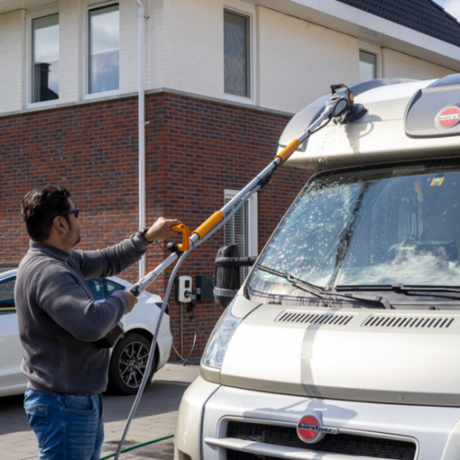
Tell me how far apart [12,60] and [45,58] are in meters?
0.74

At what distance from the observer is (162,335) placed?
9.74 m

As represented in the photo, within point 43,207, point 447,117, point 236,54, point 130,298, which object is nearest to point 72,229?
point 43,207

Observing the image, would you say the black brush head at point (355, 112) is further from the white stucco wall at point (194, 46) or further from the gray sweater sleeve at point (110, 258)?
the white stucco wall at point (194, 46)

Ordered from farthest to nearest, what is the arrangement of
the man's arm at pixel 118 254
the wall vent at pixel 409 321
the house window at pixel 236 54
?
the house window at pixel 236 54
the man's arm at pixel 118 254
the wall vent at pixel 409 321

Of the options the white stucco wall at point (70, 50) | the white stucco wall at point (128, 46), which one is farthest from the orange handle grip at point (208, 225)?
the white stucco wall at point (70, 50)

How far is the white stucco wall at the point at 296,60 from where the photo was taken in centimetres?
1411

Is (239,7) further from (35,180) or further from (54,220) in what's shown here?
(54,220)

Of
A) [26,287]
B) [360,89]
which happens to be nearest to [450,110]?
[360,89]

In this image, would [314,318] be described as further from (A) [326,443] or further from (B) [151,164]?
(B) [151,164]

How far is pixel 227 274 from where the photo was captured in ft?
13.8

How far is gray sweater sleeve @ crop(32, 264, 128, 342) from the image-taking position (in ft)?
10.2

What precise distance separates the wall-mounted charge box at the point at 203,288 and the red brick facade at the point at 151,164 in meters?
0.15

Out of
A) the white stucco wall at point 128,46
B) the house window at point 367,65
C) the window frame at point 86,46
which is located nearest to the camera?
the white stucco wall at point 128,46

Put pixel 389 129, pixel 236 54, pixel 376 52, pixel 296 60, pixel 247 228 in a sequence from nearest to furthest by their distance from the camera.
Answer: pixel 389 129, pixel 236 54, pixel 247 228, pixel 296 60, pixel 376 52
